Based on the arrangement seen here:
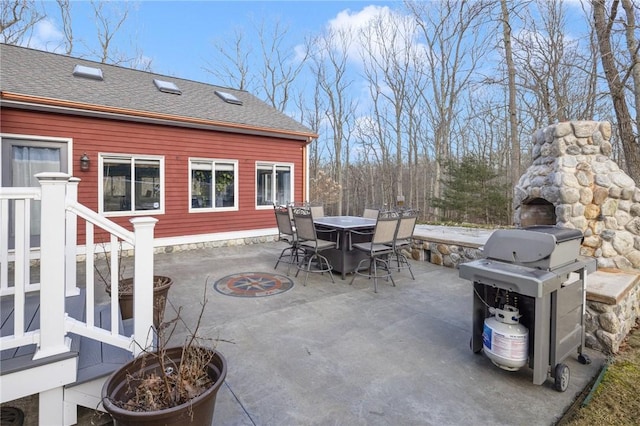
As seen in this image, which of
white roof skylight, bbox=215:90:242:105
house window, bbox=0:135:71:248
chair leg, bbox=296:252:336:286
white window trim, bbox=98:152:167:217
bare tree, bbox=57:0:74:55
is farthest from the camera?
bare tree, bbox=57:0:74:55

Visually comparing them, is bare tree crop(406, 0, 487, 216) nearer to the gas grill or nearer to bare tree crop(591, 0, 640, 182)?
bare tree crop(591, 0, 640, 182)

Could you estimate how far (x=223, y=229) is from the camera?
25.2ft

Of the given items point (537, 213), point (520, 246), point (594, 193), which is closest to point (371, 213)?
point (537, 213)

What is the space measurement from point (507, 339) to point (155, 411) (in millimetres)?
2175

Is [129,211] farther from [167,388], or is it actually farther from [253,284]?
[167,388]

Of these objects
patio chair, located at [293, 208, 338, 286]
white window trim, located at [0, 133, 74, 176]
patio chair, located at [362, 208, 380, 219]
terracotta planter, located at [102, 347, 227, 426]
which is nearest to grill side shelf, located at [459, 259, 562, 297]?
terracotta planter, located at [102, 347, 227, 426]

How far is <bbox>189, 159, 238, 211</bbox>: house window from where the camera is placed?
7258 mm

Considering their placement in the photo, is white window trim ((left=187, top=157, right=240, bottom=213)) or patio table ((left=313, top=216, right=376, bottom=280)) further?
white window trim ((left=187, top=157, right=240, bottom=213))

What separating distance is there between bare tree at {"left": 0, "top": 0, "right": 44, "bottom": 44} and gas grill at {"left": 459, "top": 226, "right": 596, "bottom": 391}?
15.5 metres

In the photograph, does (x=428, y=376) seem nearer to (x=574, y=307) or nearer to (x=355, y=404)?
(x=355, y=404)

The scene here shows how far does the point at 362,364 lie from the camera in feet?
8.34

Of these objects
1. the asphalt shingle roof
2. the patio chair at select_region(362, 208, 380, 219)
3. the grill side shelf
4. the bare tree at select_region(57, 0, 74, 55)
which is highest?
the bare tree at select_region(57, 0, 74, 55)

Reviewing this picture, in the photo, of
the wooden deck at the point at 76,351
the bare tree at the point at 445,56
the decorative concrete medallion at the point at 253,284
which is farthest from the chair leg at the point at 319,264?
the bare tree at the point at 445,56

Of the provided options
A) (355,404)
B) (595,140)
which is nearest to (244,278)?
(355,404)
